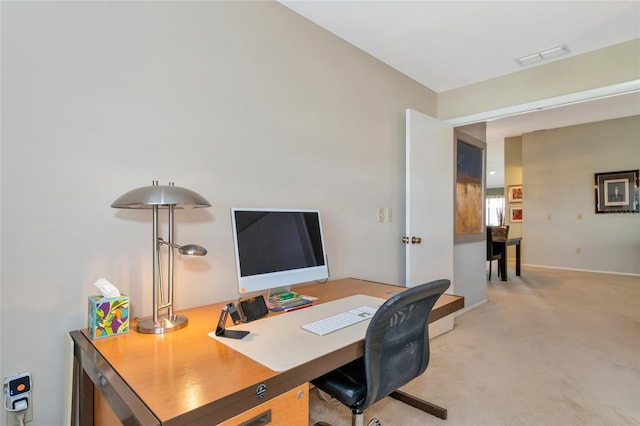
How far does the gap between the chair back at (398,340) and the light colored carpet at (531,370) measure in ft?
2.02

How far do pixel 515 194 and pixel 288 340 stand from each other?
27.1 ft

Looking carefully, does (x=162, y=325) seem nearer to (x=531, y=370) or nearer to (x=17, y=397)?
(x=17, y=397)

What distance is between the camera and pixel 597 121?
617 cm

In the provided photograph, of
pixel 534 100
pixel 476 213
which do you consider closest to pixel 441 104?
pixel 534 100

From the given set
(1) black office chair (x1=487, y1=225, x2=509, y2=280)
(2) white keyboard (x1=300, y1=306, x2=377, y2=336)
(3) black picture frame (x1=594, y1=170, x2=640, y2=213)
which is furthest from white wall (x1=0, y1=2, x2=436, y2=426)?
(3) black picture frame (x1=594, y1=170, x2=640, y2=213)

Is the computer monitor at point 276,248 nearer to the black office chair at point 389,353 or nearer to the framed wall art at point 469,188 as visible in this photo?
the black office chair at point 389,353

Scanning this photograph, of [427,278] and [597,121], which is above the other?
[597,121]

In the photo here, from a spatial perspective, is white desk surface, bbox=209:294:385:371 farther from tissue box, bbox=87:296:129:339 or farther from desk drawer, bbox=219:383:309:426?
tissue box, bbox=87:296:129:339

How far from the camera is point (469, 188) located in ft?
13.0

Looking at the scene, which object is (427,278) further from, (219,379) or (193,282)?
(219,379)

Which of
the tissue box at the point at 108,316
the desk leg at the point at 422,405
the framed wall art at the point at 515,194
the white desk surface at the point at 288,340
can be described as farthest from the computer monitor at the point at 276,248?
the framed wall art at the point at 515,194

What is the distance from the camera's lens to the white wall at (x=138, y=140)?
4.03ft

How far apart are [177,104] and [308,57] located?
99 centimetres

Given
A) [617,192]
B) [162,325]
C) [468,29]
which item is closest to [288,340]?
[162,325]
